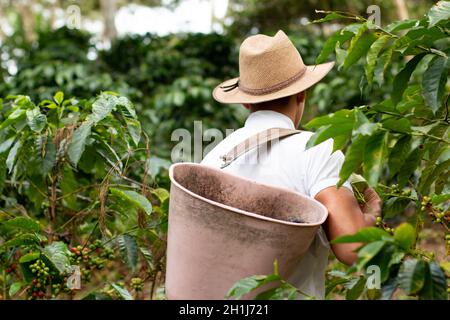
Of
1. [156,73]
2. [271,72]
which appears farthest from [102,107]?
[156,73]

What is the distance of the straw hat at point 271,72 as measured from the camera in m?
1.98

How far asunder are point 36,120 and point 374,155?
Result: 1551mm

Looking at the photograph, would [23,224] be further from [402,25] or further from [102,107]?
[402,25]

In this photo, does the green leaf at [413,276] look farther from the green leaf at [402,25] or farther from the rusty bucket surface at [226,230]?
the green leaf at [402,25]

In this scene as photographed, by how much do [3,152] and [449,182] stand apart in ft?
5.68

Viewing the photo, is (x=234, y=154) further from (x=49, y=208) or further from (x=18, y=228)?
(x=49, y=208)

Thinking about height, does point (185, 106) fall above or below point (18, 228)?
below

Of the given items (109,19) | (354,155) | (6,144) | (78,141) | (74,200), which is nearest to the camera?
(354,155)

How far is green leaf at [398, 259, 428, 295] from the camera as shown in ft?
4.57

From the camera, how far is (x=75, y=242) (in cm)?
295

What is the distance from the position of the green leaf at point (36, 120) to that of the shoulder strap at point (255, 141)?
102 cm

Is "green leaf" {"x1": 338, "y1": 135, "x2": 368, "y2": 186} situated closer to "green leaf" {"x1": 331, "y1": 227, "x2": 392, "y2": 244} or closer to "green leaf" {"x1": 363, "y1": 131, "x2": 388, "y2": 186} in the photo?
"green leaf" {"x1": 363, "y1": 131, "x2": 388, "y2": 186}

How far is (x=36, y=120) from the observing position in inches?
104
